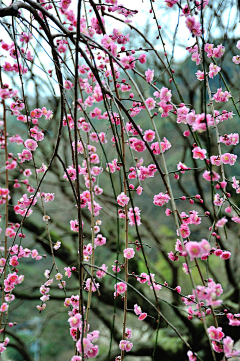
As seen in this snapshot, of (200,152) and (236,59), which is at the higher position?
(236,59)

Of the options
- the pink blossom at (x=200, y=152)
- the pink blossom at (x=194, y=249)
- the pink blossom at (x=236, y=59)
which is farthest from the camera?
the pink blossom at (x=236, y=59)

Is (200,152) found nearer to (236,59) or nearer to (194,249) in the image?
(194,249)

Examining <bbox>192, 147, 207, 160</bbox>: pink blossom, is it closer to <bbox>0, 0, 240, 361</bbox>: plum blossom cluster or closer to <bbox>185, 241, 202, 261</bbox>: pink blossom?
<bbox>0, 0, 240, 361</bbox>: plum blossom cluster

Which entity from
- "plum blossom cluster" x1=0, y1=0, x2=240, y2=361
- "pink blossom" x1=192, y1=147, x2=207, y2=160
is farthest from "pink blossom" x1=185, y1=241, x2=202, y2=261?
"pink blossom" x1=192, y1=147, x2=207, y2=160

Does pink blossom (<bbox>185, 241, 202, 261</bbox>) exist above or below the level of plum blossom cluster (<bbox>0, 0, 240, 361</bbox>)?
below

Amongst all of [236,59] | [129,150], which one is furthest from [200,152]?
[236,59]

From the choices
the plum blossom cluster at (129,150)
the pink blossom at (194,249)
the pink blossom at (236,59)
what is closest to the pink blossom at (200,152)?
the plum blossom cluster at (129,150)

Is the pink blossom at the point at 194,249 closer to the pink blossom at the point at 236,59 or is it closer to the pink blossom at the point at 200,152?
the pink blossom at the point at 200,152

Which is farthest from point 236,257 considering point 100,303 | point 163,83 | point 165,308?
point 163,83

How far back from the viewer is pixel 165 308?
2299mm

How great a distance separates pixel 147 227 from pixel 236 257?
2.48ft

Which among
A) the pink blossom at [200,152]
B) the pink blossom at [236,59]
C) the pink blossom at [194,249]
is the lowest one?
the pink blossom at [194,249]

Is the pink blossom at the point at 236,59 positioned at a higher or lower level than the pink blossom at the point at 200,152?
higher

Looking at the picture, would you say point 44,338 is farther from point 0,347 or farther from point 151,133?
point 151,133
